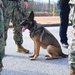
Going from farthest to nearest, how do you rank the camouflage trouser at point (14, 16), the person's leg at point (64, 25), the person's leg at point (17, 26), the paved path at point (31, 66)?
the person's leg at point (64, 25), the person's leg at point (17, 26), the camouflage trouser at point (14, 16), the paved path at point (31, 66)

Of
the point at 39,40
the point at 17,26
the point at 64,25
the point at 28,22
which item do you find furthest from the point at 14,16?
the point at 64,25

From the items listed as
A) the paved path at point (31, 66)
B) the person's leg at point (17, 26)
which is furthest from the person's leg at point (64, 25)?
the person's leg at point (17, 26)

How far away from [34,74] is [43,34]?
1462 millimetres

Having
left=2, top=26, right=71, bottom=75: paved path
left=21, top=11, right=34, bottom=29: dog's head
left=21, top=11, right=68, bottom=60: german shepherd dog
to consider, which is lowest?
left=2, top=26, right=71, bottom=75: paved path

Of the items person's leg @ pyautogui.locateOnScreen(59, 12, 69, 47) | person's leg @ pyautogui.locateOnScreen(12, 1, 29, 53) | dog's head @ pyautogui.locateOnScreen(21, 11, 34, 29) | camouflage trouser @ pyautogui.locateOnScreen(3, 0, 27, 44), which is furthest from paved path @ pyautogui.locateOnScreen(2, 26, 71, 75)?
person's leg @ pyautogui.locateOnScreen(59, 12, 69, 47)

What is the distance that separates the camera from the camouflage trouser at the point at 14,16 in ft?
20.9

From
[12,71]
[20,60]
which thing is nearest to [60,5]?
[20,60]

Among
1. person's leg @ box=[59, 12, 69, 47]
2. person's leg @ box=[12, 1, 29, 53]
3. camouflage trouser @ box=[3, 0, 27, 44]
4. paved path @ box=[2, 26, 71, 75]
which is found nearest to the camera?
paved path @ box=[2, 26, 71, 75]

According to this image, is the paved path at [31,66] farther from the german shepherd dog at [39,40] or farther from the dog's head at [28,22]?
the dog's head at [28,22]

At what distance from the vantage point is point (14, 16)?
673 cm

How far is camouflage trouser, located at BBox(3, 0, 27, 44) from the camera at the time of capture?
6.38 m

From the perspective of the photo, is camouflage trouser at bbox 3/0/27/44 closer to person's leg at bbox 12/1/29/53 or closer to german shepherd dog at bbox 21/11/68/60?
person's leg at bbox 12/1/29/53

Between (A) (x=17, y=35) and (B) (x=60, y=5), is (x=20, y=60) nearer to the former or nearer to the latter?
(A) (x=17, y=35)

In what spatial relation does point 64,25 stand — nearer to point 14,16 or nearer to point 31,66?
point 14,16
